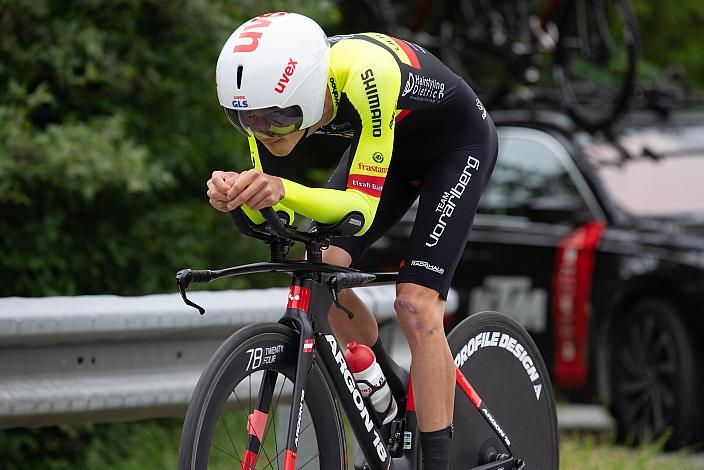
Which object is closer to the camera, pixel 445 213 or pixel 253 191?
pixel 253 191

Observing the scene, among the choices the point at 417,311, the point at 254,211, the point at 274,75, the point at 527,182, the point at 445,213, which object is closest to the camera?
the point at 274,75

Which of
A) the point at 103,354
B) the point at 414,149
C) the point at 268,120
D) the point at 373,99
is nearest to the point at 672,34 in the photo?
the point at 414,149

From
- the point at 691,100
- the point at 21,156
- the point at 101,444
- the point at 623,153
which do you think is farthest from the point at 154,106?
the point at 691,100

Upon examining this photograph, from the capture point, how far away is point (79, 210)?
7.04 m

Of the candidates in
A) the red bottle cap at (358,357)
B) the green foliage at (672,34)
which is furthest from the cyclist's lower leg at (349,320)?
the green foliage at (672,34)

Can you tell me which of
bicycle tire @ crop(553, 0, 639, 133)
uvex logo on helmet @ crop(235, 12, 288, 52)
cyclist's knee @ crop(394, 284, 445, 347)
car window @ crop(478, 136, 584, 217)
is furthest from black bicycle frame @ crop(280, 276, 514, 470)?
bicycle tire @ crop(553, 0, 639, 133)

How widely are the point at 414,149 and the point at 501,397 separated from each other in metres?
1.09

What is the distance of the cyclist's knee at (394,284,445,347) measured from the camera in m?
4.66

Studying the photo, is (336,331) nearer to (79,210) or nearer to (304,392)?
(304,392)

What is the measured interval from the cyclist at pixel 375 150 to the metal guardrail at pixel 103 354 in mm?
673

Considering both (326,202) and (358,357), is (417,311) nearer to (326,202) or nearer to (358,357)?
(358,357)

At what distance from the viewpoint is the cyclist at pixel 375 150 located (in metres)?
4.12

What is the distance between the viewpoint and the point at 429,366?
474 centimetres

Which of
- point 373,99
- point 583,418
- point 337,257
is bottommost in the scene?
point 583,418
